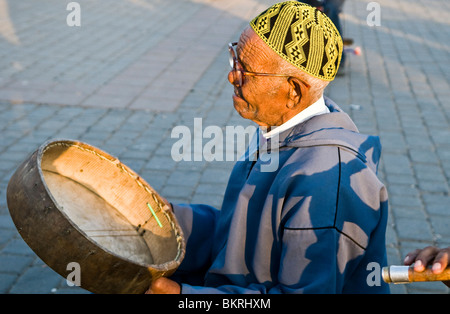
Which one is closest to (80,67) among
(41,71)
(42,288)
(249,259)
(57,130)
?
(41,71)

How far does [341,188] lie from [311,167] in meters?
0.12

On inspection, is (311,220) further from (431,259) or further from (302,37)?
(302,37)

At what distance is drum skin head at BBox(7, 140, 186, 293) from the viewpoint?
5.74 feet

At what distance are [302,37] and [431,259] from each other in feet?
2.71

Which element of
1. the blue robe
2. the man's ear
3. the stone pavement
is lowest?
the stone pavement

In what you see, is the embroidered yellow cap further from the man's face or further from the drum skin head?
the drum skin head

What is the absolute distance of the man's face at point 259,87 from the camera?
1.95 m

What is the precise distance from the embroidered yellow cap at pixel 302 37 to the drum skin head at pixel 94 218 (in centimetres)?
79

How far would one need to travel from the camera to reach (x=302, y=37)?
188cm

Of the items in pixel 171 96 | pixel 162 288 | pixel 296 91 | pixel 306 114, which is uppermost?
pixel 296 91

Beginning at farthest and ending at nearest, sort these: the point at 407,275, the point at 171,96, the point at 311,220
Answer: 1. the point at 171,96
2. the point at 311,220
3. the point at 407,275

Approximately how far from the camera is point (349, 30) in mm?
9656

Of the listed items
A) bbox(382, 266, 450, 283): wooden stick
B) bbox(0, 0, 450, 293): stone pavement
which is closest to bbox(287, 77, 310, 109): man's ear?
bbox(382, 266, 450, 283): wooden stick

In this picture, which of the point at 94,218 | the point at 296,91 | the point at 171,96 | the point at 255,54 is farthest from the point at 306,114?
the point at 171,96
